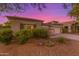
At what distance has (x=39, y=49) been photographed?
142 centimetres

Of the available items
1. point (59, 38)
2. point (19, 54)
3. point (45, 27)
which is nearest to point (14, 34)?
point (19, 54)

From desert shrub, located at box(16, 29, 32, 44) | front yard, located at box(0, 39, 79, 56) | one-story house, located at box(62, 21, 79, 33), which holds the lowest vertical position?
front yard, located at box(0, 39, 79, 56)

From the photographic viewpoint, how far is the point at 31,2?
4.75 feet

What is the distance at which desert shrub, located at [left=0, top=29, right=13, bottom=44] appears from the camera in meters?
1.42

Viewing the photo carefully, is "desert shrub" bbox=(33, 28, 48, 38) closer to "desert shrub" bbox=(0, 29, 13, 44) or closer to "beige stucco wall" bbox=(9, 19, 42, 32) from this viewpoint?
"beige stucco wall" bbox=(9, 19, 42, 32)

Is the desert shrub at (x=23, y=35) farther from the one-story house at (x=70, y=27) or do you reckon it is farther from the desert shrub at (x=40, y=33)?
the one-story house at (x=70, y=27)

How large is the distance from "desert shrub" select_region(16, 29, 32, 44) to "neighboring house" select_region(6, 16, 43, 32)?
1.6 inches

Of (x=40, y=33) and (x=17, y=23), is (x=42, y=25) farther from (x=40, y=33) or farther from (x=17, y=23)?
(x=17, y=23)

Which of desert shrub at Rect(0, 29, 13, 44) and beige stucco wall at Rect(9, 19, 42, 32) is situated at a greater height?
beige stucco wall at Rect(9, 19, 42, 32)

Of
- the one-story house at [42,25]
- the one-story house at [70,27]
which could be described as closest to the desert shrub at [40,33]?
the one-story house at [42,25]

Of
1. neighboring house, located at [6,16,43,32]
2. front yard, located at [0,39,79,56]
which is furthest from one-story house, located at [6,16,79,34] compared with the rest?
front yard, located at [0,39,79,56]

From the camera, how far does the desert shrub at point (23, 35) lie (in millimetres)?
1419

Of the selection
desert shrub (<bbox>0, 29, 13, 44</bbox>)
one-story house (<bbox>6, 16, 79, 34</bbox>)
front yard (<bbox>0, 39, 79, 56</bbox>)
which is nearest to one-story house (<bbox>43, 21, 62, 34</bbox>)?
one-story house (<bbox>6, 16, 79, 34</bbox>)

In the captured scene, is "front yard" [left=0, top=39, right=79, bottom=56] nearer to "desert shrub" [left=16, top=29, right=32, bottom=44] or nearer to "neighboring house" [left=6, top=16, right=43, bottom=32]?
"desert shrub" [left=16, top=29, right=32, bottom=44]
